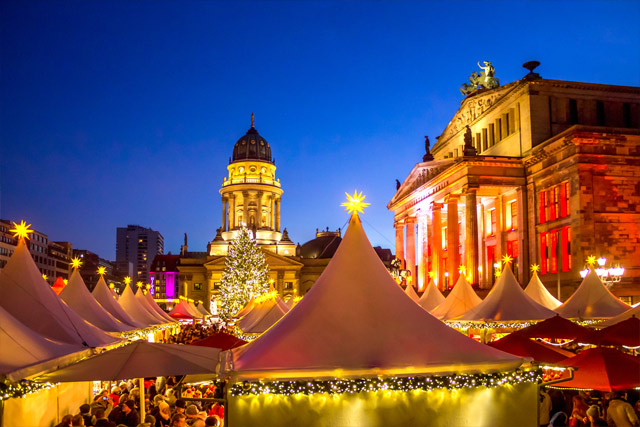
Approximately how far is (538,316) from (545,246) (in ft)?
74.6

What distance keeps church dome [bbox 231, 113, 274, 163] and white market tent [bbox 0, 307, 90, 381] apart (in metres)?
104

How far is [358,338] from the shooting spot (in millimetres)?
8578

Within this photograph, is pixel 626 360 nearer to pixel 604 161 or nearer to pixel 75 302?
pixel 75 302

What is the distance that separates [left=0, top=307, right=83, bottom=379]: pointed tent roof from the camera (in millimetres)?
9086

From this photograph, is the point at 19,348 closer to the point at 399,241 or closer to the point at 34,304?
the point at 34,304

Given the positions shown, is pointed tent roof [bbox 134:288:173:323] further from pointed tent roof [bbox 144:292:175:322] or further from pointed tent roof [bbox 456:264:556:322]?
pointed tent roof [bbox 456:264:556:322]

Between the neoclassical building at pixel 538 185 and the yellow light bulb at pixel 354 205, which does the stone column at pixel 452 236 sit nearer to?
the neoclassical building at pixel 538 185

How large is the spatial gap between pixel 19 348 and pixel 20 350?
34 millimetres

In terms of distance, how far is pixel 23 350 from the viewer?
9.49 meters

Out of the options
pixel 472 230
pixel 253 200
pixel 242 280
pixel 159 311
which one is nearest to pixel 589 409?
pixel 159 311

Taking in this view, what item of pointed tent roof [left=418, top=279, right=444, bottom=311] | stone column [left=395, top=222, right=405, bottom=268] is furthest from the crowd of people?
stone column [left=395, top=222, right=405, bottom=268]

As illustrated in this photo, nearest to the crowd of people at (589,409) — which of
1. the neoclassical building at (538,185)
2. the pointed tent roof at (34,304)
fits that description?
the pointed tent roof at (34,304)

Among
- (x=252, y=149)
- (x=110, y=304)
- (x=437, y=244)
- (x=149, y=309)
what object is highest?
(x=252, y=149)

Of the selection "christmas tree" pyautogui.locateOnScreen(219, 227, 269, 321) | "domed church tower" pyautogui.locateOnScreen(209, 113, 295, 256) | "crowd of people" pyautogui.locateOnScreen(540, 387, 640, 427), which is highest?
"domed church tower" pyautogui.locateOnScreen(209, 113, 295, 256)
